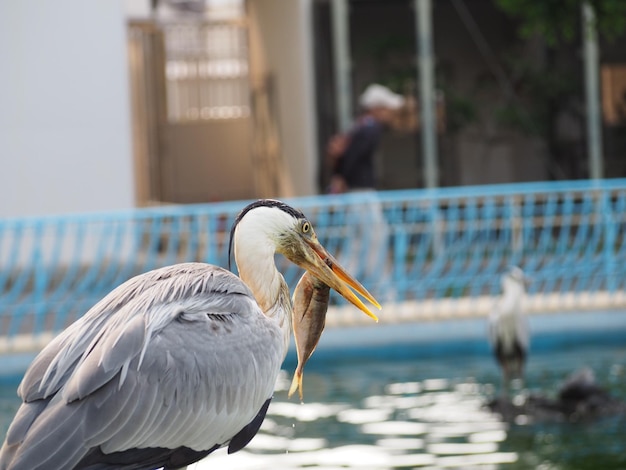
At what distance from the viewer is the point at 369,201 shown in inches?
375

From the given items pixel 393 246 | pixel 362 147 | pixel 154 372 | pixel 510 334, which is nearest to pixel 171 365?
pixel 154 372

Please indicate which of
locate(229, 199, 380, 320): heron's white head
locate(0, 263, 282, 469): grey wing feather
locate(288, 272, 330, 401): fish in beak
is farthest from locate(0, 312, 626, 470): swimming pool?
locate(0, 263, 282, 469): grey wing feather

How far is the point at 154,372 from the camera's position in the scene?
3156mm

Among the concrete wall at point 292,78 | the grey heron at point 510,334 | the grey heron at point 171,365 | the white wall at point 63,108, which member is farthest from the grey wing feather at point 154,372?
the concrete wall at point 292,78

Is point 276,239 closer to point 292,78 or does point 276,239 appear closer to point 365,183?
point 365,183

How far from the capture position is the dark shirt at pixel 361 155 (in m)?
10.1

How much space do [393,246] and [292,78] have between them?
21.6ft

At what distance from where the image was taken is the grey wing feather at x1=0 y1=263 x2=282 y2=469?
120 inches

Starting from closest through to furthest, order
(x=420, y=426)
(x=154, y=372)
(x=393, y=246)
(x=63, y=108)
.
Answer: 1. (x=154, y=372)
2. (x=420, y=426)
3. (x=393, y=246)
4. (x=63, y=108)

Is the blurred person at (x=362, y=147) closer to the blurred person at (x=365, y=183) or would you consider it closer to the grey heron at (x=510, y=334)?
the blurred person at (x=365, y=183)

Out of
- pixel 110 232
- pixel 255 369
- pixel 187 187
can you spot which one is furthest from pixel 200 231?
pixel 187 187

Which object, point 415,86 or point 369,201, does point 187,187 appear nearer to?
point 415,86

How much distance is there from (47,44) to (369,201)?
4790 mm

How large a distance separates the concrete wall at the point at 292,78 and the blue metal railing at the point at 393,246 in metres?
5.14
